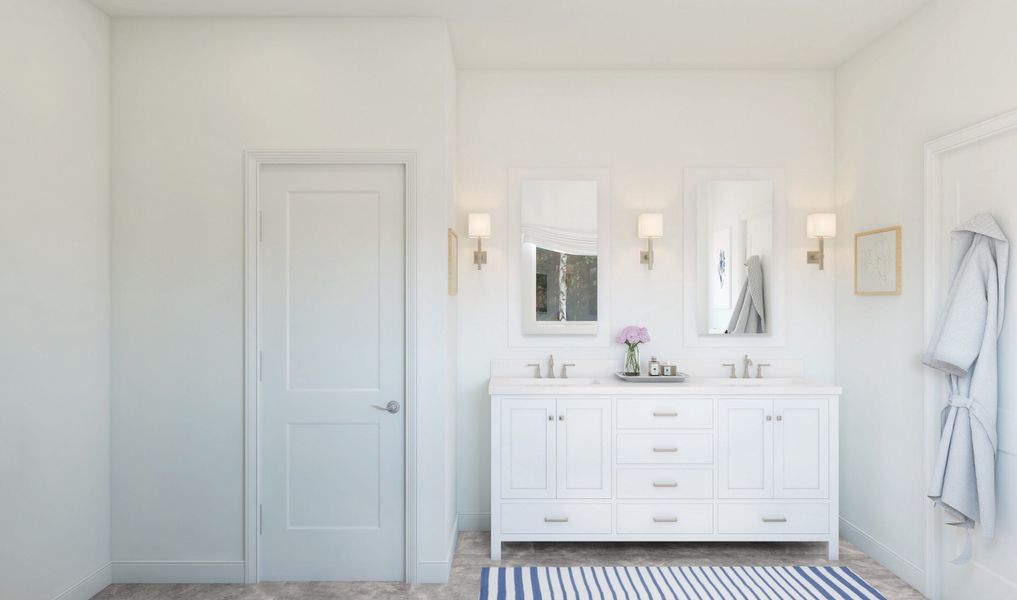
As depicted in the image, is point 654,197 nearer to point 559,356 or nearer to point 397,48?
point 559,356

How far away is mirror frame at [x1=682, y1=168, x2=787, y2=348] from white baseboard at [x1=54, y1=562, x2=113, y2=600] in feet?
11.0

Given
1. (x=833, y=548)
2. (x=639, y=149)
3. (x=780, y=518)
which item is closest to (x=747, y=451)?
(x=780, y=518)

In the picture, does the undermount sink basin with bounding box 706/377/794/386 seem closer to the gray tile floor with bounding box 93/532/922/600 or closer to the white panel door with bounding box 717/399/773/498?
the white panel door with bounding box 717/399/773/498

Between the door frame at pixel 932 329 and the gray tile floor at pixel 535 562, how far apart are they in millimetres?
196

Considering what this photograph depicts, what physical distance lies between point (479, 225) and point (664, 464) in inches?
66.6

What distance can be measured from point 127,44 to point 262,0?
771 mm

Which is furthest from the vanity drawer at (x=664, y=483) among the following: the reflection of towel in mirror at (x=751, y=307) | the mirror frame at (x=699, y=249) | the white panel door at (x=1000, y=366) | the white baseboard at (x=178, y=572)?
the white baseboard at (x=178, y=572)

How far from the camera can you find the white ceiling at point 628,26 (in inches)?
113

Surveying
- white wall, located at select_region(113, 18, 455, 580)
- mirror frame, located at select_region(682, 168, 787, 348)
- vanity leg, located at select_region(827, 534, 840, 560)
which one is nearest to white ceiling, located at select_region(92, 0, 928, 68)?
white wall, located at select_region(113, 18, 455, 580)

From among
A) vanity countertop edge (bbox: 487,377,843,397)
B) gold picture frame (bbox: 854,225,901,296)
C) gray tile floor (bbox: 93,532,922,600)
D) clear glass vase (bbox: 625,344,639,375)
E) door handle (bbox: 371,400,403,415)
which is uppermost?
gold picture frame (bbox: 854,225,901,296)

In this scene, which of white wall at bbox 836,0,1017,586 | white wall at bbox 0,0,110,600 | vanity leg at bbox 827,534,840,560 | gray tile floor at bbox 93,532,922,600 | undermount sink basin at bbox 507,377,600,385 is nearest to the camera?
white wall at bbox 0,0,110,600

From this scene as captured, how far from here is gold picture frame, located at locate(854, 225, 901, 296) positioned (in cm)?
307

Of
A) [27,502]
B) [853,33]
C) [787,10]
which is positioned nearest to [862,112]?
[853,33]

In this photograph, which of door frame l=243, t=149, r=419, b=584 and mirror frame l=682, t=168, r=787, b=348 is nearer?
door frame l=243, t=149, r=419, b=584
